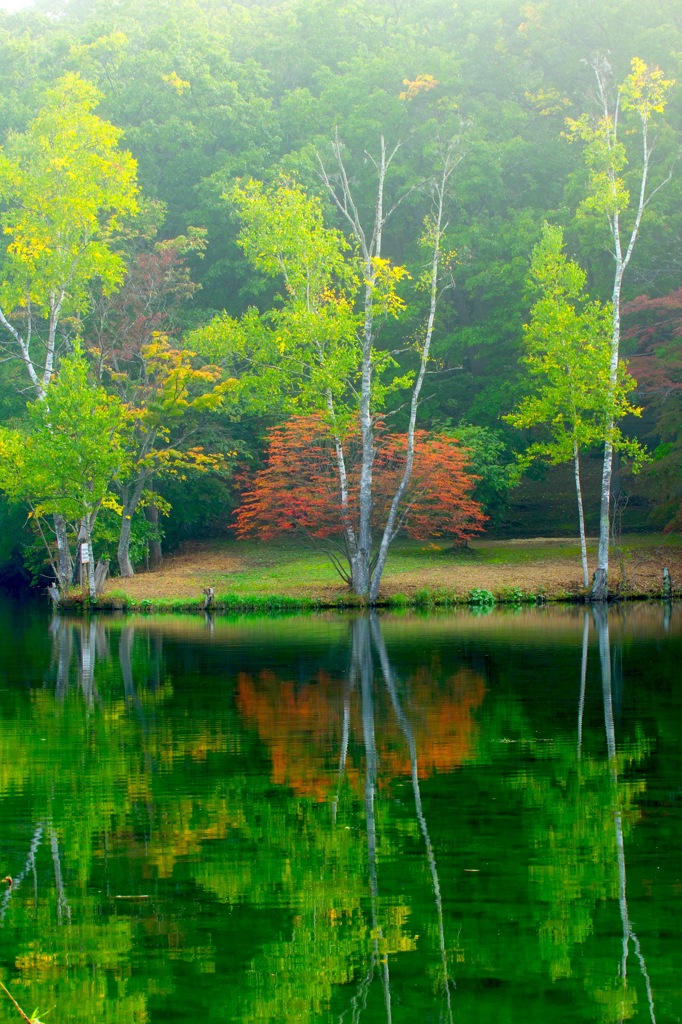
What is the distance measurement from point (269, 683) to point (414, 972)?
29.9 feet

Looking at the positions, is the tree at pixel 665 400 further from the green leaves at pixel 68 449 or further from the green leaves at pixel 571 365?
the green leaves at pixel 68 449

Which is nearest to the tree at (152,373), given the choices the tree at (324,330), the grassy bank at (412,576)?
the grassy bank at (412,576)

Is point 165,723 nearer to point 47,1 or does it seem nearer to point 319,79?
point 319,79

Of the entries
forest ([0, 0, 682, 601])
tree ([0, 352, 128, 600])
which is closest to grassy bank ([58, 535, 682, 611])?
forest ([0, 0, 682, 601])

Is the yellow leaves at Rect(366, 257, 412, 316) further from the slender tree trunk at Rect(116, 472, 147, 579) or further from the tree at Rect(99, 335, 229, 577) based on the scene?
the slender tree trunk at Rect(116, 472, 147, 579)

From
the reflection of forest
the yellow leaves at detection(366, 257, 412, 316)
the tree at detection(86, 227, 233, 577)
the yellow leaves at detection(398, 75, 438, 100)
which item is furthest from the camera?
the yellow leaves at detection(398, 75, 438, 100)

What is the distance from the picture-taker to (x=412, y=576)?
2955 cm

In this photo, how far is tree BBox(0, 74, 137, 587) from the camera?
28922 mm

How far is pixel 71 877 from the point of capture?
248 inches

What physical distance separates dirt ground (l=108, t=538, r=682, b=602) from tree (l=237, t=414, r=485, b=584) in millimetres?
1066

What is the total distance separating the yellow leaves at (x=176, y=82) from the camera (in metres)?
40.6

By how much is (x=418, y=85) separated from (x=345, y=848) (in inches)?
1489

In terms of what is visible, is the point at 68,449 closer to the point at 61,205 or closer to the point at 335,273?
the point at 61,205

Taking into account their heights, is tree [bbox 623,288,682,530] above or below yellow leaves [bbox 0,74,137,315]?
below
